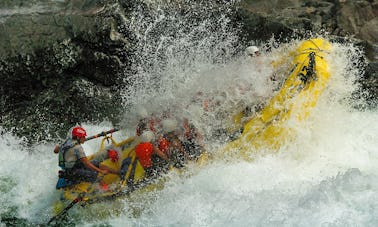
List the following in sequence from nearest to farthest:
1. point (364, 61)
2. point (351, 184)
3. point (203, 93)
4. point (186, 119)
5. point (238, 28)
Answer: point (351, 184), point (186, 119), point (203, 93), point (364, 61), point (238, 28)

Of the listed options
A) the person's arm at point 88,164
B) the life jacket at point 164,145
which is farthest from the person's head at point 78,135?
the life jacket at point 164,145

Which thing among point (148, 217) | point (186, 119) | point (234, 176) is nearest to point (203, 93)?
point (186, 119)

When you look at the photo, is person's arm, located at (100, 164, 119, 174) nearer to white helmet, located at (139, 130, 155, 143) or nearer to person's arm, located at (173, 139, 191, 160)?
white helmet, located at (139, 130, 155, 143)

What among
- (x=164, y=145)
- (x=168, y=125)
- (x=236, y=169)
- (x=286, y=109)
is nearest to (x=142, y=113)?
(x=168, y=125)

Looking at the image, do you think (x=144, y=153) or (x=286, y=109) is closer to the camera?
(x=144, y=153)

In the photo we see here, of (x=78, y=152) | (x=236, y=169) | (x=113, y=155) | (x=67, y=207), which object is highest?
(x=78, y=152)

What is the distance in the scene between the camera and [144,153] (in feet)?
23.7

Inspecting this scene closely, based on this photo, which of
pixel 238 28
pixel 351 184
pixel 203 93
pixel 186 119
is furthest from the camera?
pixel 238 28

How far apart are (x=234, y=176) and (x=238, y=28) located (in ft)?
14.3

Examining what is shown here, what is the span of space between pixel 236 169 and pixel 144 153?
4.50ft

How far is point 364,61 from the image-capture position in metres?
9.65

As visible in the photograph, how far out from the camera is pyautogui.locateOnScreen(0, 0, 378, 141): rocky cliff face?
10586mm

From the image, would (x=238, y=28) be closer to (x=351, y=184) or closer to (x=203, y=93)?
(x=203, y=93)

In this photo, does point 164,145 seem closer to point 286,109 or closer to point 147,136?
point 147,136
